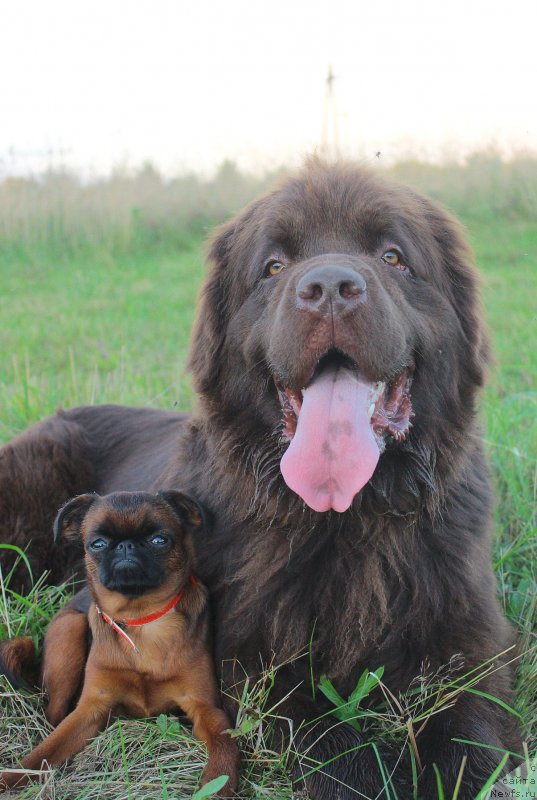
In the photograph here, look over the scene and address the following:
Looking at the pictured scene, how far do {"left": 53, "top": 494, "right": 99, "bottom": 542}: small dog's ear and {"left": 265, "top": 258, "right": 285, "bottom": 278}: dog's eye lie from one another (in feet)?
3.78

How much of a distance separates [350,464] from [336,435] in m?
0.11

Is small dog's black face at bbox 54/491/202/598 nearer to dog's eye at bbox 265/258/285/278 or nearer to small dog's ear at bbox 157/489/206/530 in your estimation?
small dog's ear at bbox 157/489/206/530

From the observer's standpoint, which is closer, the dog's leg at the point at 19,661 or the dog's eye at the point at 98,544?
the dog's eye at the point at 98,544

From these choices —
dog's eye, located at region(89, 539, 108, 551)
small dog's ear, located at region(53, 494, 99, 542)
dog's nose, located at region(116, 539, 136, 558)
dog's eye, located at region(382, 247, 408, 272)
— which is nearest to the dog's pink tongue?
dog's eye, located at region(382, 247, 408, 272)

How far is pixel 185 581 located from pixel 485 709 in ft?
3.86

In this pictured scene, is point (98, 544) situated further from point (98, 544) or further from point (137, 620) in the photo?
point (137, 620)

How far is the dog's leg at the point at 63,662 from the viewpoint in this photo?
10.7 feet

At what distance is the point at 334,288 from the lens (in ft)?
8.70

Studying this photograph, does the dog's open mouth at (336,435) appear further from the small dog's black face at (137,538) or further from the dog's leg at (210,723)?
the dog's leg at (210,723)

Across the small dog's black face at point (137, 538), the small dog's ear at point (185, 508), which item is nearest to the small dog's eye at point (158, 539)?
the small dog's black face at point (137, 538)

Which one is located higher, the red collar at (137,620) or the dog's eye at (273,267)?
the dog's eye at (273,267)

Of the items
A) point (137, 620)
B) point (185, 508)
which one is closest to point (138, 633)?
point (137, 620)

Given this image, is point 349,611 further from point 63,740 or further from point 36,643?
point 36,643

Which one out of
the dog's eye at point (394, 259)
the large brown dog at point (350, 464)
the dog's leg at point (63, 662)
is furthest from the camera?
the dog's leg at point (63, 662)
